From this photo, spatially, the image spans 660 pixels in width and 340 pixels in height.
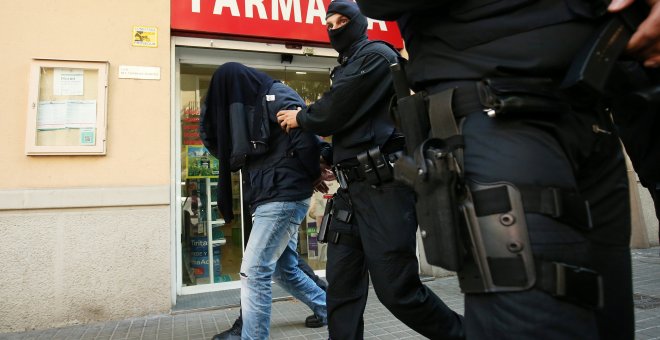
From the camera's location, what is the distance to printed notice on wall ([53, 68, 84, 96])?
3719 mm

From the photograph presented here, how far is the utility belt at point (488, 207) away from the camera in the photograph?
924 millimetres

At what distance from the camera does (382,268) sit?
6.55ft

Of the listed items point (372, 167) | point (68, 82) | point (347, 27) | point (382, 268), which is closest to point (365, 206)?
point (372, 167)

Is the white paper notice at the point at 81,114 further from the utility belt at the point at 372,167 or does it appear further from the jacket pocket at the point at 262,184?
the utility belt at the point at 372,167

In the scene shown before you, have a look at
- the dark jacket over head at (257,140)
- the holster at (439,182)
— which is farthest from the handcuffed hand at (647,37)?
the dark jacket over head at (257,140)

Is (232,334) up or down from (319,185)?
down

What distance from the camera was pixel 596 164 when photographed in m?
1.14

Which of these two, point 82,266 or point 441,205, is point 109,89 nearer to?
point 82,266

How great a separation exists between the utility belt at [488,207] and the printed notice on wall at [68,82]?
366 centimetres

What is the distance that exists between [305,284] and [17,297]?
7.92ft

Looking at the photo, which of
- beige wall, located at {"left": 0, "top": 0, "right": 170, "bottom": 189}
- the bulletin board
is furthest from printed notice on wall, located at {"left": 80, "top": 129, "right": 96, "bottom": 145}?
beige wall, located at {"left": 0, "top": 0, "right": 170, "bottom": 189}

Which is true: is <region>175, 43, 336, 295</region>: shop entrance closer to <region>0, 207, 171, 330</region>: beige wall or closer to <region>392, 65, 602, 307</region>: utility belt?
<region>0, 207, 171, 330</region>: beige wall

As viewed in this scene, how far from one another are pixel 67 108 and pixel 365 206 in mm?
3044

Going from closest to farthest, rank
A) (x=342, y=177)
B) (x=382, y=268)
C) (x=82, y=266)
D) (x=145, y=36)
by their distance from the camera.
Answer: (x=382, y=268) → (x=342, y=177) → (x=82, y=266) → (x=145, y=36)
